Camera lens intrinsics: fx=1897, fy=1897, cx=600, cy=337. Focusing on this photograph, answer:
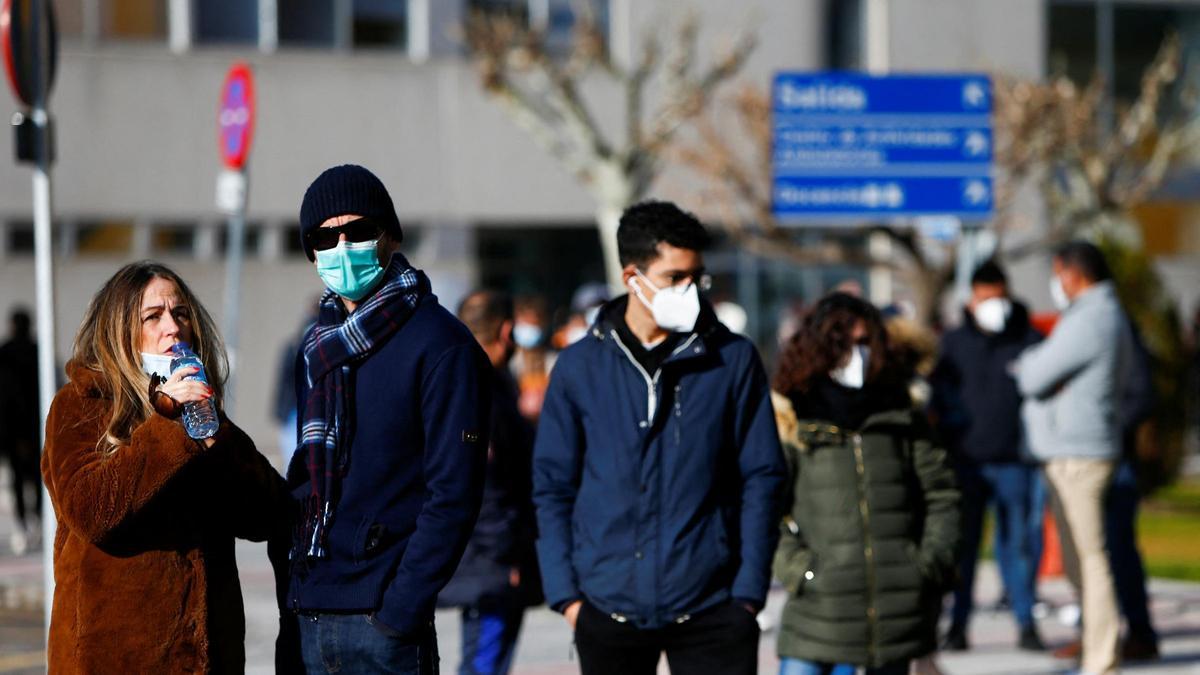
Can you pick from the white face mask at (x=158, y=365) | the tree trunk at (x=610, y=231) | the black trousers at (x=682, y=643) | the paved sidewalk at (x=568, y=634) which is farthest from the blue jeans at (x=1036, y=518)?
the tree trunk at (x=610, y=231)

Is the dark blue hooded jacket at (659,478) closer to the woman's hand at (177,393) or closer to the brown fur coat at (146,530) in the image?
the brown fur coat at (146,530)

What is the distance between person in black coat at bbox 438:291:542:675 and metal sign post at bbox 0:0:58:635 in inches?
90.6

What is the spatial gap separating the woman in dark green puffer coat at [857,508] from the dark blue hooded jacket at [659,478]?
100cm

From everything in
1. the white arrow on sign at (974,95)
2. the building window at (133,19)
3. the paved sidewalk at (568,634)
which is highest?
the building window at (133,19)

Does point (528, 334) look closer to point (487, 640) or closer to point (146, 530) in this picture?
point (487, 640)

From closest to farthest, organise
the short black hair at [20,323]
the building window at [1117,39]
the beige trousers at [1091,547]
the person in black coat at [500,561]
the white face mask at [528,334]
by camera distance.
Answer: the person in black coat at [500,561] < the beige trousers at [1091,547] < the white face mask at [528,334] < the short black hair at [20,323] < the building window at [1117,39]

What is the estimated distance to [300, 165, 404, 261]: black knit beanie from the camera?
14.0 ft

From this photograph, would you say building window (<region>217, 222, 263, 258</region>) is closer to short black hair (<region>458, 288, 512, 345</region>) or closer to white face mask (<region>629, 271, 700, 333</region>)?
short black hair (<region>458, 288, 512, 345</region>)

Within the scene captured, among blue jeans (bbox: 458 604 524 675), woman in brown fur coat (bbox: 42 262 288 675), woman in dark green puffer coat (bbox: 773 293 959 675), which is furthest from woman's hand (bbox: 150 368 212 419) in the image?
blue jeans (bbox: 458 604 524 675)

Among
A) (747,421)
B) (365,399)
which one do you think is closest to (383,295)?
(365,399)

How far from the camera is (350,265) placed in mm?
4250

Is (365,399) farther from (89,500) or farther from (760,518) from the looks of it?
(760,518)

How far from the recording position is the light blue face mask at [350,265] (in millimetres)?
4246

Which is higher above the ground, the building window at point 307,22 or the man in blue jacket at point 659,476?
the building window at point 307,22
